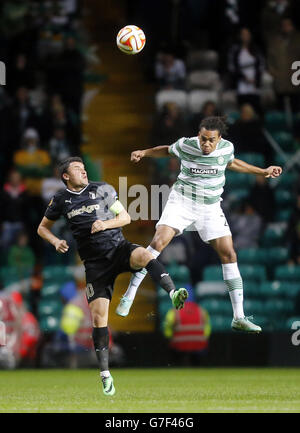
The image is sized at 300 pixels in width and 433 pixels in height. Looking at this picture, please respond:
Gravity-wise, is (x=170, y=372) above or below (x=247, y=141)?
below

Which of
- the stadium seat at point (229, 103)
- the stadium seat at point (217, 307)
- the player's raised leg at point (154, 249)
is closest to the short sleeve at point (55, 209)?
the player's raised leg at point (154, 249)

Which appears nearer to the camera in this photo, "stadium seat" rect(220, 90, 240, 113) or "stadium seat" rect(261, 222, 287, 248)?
"stadium seat" rect(261, 222, 287, 248)

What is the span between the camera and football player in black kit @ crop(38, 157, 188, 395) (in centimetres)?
957

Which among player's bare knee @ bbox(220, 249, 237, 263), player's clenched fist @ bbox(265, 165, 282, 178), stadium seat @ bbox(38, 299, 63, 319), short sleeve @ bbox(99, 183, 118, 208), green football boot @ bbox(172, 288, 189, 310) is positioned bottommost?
stadium seat @ bbox(38, 299, 63, 319)

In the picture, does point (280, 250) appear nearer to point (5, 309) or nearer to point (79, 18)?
point (5, 309)

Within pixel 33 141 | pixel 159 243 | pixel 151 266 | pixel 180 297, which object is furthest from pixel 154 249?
pixel 33 141

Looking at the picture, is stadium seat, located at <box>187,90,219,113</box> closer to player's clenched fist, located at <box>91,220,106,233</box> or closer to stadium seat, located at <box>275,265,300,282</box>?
stadium seat, located at <box>275,265,300,282</box>

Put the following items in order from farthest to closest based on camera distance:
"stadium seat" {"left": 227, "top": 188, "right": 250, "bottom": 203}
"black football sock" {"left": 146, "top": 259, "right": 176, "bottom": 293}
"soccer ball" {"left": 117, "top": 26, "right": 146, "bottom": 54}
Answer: "stadium seat" {"left": 227, "top": 188, "right": 250, "bottom": 203} < "soccer ball" {"left": 117, "top": 26, "right": 146, "bottom": 54} < "black football sock" {"left": 146, "top": 259, "right": 176, "bottom": 293}

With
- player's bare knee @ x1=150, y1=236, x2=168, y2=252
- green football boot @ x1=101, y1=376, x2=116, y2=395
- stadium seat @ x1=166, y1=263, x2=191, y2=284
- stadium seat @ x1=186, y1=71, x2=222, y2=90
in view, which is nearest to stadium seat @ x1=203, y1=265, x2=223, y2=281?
stadium seat @ x1=166, y1=263, x2=191, y2=284

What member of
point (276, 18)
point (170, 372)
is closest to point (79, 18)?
point (276, 18)

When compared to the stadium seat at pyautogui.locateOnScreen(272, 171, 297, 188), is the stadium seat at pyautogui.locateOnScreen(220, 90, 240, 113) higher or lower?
higher

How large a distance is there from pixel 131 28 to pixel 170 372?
4.91 meters

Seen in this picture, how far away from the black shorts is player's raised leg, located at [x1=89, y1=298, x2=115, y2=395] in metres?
0.07

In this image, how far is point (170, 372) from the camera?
13.9 meters
